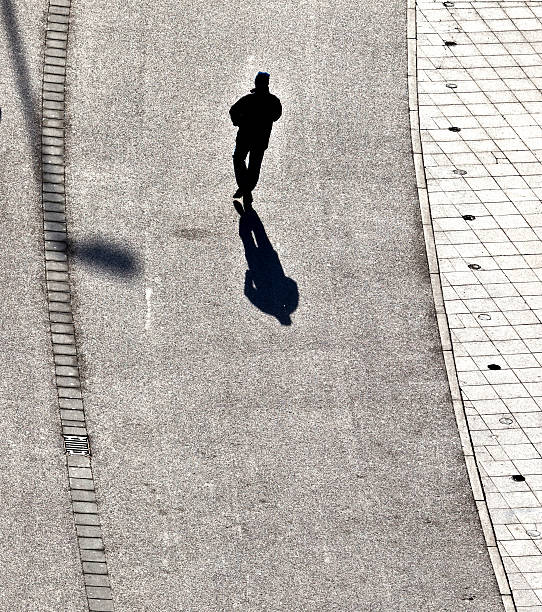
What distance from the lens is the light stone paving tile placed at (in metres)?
12.3

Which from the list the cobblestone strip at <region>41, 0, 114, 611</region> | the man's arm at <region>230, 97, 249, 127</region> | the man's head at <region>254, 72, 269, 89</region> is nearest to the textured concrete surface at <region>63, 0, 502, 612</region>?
the cobblestone strip at <region>41, 0, 114, 611</region>

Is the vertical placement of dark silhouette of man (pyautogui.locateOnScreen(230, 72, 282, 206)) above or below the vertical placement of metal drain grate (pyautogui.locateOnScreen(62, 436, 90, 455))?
above

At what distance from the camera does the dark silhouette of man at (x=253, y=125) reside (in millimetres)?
13711

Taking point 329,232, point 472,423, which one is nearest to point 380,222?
point 329,232

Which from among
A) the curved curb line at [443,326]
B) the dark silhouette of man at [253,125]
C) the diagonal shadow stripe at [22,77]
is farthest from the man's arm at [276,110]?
the diagonal shadow stripe at [22,77]

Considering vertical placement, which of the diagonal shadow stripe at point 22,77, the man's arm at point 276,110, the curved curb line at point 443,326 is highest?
the man's arm at point 276,110

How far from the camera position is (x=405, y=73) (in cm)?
1603

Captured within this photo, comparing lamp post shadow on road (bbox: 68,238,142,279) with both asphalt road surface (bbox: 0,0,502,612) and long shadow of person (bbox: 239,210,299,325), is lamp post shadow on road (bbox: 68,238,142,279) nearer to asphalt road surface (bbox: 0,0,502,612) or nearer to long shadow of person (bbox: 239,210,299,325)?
asphalt road surface (bbox: 0,0,502,612)

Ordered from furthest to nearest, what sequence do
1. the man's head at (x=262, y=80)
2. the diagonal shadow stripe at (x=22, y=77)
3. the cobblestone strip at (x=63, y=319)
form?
the diagonal shadow stripe at (x=22, y=77) → the man's head at (x=262, y=80) → the cobblestone strip at (x=63, y=319)

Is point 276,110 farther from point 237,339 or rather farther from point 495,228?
point 495,228

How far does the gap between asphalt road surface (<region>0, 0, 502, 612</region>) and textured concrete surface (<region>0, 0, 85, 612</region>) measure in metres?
0.03

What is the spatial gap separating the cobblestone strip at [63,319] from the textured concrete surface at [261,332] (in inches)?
5.3

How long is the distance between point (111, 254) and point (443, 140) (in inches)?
168

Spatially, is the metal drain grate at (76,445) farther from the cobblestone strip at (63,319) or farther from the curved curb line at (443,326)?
the curved curb line at (443,326)
